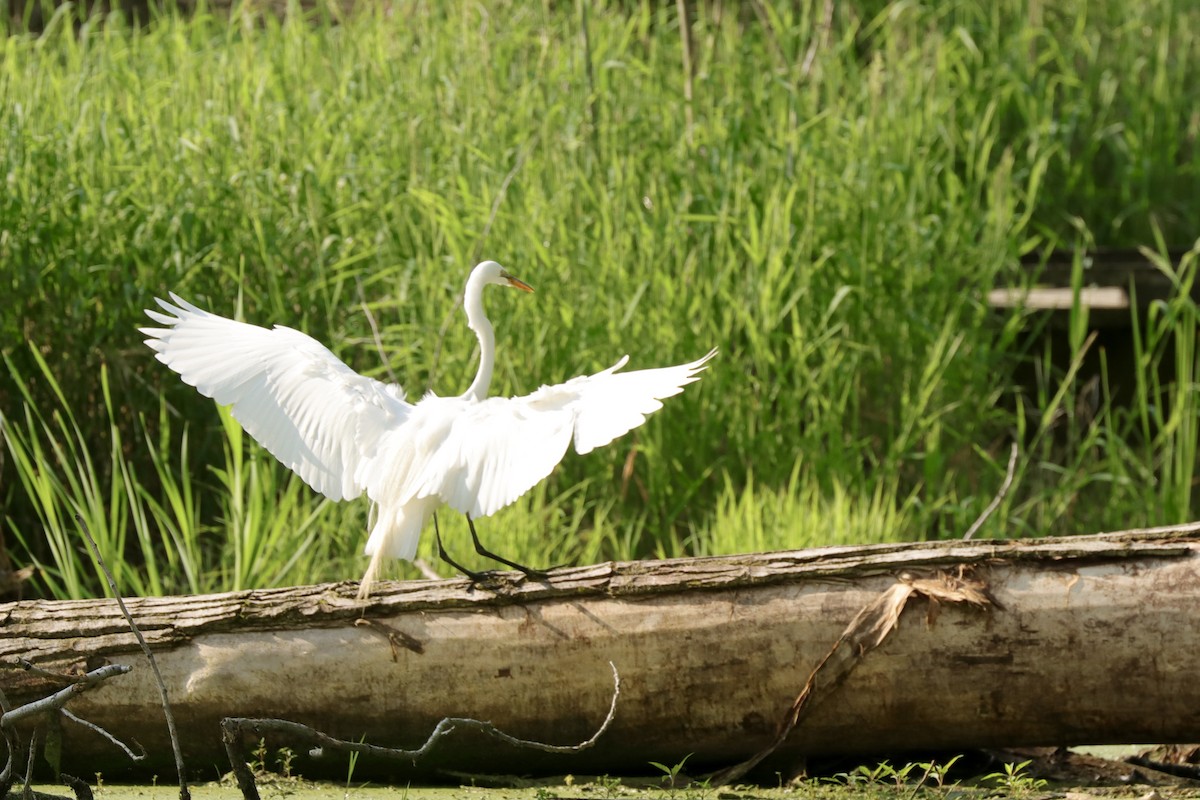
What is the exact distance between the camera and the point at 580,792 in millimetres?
2775

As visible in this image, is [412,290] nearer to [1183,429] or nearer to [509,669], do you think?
[509,669]

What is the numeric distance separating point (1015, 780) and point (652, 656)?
30.6 inches

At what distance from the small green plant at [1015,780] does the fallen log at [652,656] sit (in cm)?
7

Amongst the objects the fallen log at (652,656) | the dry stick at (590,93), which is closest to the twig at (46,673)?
the fallen log at (652,656)

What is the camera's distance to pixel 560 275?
4668mm

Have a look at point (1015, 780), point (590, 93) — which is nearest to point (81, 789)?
point (1015, 780)

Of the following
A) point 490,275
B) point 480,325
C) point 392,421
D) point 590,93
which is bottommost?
point 392,421

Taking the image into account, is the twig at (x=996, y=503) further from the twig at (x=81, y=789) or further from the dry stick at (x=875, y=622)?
the twig at (x=81, y=789)

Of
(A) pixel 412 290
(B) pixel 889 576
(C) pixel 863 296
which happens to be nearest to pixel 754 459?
(C) pixel 863 296

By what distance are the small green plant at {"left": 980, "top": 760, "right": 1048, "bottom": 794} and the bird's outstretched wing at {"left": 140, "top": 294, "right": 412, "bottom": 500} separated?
1.50 metres

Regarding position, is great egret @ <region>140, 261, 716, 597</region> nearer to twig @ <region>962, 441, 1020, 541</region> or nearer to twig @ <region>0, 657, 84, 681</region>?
twig @ <region>0, 657, 84, 681</region>

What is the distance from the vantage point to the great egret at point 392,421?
2.66m

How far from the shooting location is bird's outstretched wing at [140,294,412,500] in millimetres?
2895

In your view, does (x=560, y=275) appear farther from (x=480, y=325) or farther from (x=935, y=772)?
(x=935, y=772)
